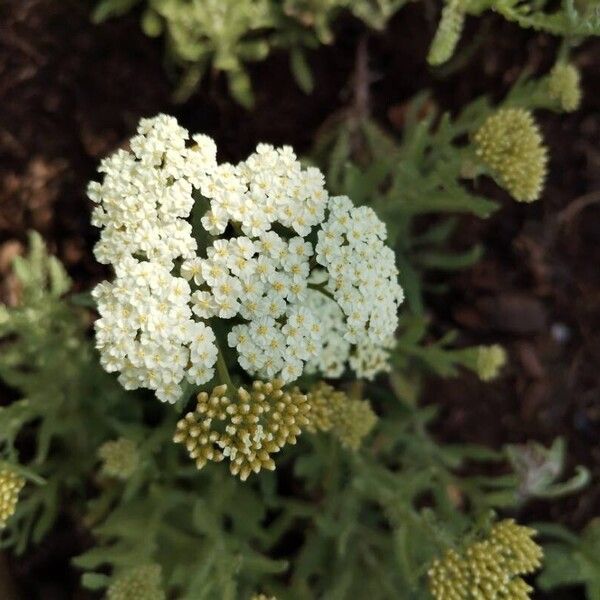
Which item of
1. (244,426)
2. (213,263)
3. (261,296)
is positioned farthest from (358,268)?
(244,426)

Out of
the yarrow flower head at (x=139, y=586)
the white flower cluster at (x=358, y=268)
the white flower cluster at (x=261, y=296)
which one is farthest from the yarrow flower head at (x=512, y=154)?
the yarrow flower head at (x=139, y=586)

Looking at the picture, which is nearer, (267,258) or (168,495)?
(267,258)

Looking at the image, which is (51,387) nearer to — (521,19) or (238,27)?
(238,27)

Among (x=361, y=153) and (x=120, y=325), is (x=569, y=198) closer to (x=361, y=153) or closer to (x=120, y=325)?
(x=361, y=153)

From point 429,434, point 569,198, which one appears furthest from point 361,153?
point 429,434

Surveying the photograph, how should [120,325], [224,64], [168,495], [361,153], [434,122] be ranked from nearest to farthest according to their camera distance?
[120,325] → [168,495] → [224,64] → [361,153] → [434,122]

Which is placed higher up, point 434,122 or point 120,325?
point 434,122

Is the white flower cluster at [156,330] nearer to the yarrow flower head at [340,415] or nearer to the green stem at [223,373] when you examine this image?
the green stem at [223,373]
